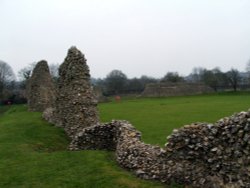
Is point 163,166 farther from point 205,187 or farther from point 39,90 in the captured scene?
point 39,90

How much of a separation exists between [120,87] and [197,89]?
25.3 meters

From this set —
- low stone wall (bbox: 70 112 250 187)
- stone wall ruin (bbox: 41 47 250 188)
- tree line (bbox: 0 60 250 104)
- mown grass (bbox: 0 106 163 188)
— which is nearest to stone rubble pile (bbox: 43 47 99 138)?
mown grass (bbox: 0 106 163 188)

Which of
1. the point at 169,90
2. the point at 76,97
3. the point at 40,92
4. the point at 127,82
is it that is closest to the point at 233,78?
the point at 169,90

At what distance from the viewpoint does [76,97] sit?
66.5 ft

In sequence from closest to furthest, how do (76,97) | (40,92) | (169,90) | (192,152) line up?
1. (192,152)
2. (76,97)
3. (40,92)
4. (169,90)

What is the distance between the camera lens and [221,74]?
311ft

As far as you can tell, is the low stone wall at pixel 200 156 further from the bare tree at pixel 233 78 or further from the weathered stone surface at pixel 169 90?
the bare tree at pixel 233 78

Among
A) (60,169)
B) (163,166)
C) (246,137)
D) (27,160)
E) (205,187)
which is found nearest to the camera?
(246,137)

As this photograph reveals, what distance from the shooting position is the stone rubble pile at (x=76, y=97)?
20125 millimetres

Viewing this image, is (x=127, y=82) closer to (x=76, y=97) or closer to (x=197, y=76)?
(x=197, y=76)

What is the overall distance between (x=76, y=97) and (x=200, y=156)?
1124 centimetres

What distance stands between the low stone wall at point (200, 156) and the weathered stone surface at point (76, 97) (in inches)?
267

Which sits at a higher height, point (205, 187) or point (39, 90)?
point (39, 90)

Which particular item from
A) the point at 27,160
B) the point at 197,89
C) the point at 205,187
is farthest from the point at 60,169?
the point at 197,89
